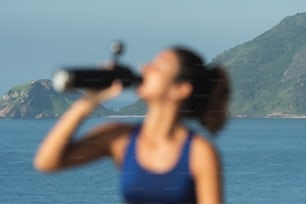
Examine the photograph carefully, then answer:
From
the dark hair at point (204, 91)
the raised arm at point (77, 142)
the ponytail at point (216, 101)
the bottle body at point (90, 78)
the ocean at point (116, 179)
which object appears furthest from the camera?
the ocean at point (116, 179)

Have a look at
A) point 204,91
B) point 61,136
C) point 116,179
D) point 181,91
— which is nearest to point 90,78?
point 61,136

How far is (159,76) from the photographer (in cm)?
349

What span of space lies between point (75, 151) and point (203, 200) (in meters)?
0.46

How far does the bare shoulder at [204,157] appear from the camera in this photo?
11.3ft

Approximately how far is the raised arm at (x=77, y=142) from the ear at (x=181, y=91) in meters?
0.22

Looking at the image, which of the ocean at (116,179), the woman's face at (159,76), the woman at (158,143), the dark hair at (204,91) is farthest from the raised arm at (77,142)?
the ocean at (116,179)

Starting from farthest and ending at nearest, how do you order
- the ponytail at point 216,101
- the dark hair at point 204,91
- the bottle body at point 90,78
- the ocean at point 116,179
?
the ocean at point 116,179 < the ponytail at point 216,101 < the dark hair at point 204,91 < the bottle body at point 90,78

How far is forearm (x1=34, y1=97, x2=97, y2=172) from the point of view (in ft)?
11.2

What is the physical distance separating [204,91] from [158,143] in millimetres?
251

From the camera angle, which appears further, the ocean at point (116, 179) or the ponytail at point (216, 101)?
the ocean at point (116, 179)

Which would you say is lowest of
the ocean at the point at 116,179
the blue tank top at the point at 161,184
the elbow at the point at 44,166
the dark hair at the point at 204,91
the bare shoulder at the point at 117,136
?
the ocean at the point at 116,179

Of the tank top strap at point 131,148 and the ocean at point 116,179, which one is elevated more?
the tank top strap at point 131,148

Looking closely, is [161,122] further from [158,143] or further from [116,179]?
[116,179]

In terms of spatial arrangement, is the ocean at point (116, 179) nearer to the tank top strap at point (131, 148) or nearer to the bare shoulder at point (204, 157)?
the tank top strap at point (131, 148)
